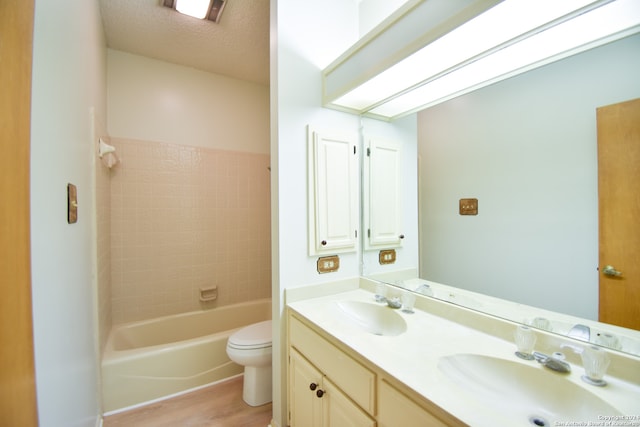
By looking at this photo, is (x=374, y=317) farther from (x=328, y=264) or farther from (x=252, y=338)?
(x=252, y=338)

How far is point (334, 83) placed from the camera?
4.65 feet

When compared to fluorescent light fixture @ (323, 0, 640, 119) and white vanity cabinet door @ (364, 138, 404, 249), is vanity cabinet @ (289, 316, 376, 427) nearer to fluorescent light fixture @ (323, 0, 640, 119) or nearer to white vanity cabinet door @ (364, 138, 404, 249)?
white vanity cabinet door @ (364, 138, 404, 249)

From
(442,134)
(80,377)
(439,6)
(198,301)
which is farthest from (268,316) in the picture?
(439,6)

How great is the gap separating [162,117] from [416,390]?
2743 millimetres

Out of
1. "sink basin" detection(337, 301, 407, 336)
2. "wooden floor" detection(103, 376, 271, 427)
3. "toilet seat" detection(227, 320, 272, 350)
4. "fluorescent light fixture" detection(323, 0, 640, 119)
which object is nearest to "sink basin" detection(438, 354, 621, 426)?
"sink basin" detection(337, 301, 407, 336)

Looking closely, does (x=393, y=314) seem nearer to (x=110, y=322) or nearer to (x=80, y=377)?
(x=80, y=377)

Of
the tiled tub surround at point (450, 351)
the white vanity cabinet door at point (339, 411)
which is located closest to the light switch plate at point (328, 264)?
the tiled tub surround at point (450, 351)

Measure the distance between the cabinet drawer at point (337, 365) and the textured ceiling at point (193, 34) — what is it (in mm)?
2040

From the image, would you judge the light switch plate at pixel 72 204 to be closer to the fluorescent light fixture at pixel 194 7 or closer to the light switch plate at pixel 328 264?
the light switch plate at pixel 328 264

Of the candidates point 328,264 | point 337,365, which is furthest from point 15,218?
point 328,264

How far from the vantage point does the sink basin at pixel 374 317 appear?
123 cm

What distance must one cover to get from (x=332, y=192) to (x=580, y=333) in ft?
3.79

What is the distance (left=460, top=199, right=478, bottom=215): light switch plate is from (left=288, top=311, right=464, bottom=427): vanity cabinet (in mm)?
804

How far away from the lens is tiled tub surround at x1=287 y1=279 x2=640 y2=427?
2.06 ft
